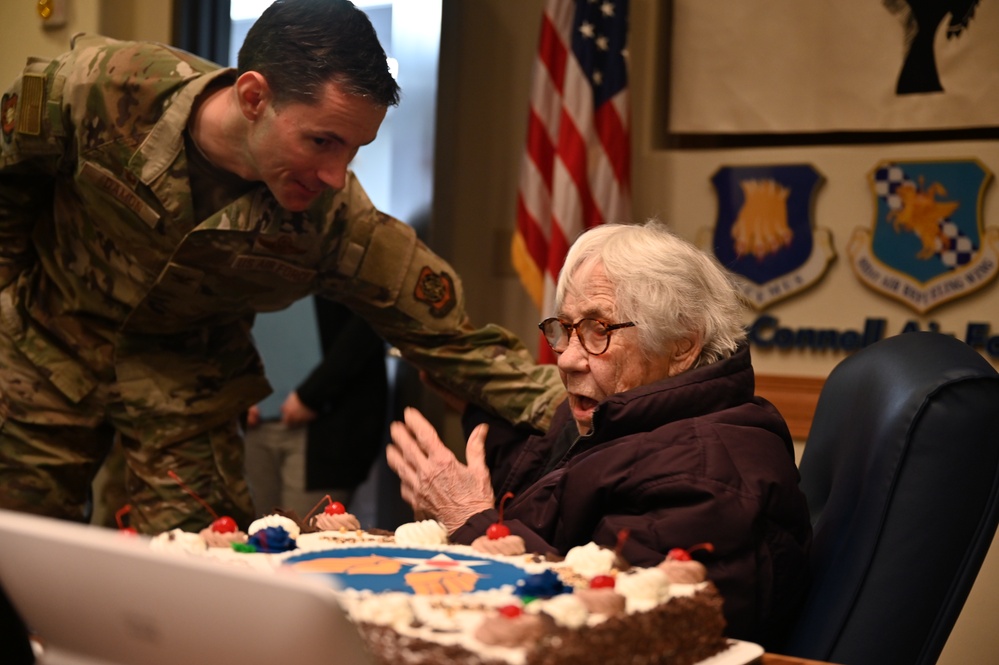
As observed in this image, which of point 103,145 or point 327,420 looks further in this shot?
point 327,420

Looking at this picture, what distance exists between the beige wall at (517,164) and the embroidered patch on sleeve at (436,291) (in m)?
1.53

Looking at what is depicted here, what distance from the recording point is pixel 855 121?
3.47 metres

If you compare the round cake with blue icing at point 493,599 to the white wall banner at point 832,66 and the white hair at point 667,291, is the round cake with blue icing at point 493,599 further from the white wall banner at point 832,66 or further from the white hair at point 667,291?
the white wall banner at point 832,66

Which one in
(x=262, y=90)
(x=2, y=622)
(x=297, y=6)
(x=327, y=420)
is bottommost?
(x=327, y=420)

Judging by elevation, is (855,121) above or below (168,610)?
above

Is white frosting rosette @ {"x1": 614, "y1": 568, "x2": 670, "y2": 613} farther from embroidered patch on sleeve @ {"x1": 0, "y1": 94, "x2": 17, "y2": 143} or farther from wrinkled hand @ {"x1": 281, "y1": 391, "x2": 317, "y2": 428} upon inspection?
wrinkled hand @ {"x1": 281, "y1": 391, "x2": 317, "y2": 428}

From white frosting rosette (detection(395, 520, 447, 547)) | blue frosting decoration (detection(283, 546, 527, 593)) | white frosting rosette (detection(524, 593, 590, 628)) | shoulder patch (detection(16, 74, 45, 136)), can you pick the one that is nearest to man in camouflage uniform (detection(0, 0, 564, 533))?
shoulder patch (detection(16, 74, 45, 136))

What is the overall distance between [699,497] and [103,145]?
5.05 ft

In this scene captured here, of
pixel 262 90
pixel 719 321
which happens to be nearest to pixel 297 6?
pixel 262 90

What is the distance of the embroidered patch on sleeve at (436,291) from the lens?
2355mm

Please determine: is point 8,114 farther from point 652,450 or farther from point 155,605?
point 155,605

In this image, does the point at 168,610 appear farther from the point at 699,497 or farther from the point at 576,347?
the point at 576,347

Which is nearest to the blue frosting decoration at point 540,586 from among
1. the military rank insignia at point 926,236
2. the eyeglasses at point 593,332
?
the eyeglasses at point 593,332

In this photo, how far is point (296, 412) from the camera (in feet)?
12.8
